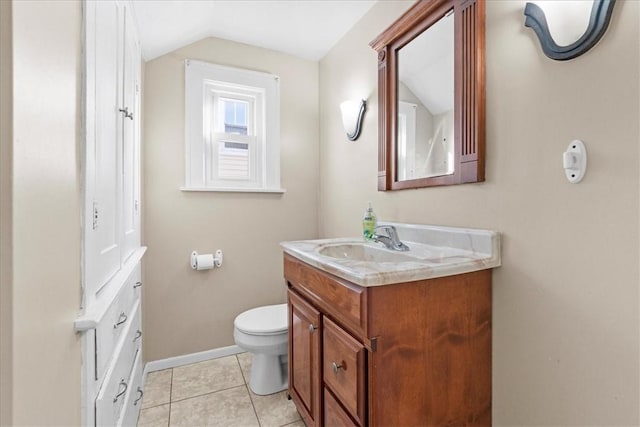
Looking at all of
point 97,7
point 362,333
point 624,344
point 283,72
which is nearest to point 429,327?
point 362,333

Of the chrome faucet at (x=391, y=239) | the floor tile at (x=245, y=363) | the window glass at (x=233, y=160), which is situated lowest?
the floor tile at (x=245, y=363)

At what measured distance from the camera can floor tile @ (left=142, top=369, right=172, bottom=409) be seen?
1.79 metres

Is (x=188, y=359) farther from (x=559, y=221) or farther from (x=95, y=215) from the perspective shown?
(x=559, y=221)

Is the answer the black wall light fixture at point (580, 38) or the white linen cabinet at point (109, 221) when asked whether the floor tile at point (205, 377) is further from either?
the black wall light fixture at point (580, 38)

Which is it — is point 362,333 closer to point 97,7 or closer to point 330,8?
point 97,7

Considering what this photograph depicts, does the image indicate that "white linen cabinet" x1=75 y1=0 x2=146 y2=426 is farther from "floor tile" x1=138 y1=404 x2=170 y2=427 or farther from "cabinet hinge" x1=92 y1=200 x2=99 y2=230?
"floor tile" x1=138 y1=404 x2=170 y2=427

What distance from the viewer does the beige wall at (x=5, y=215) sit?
512mm

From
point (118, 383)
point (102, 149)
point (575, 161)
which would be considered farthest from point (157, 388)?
point (575, 161)

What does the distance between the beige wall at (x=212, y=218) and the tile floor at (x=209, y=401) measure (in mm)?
216

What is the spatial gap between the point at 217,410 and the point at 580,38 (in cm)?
227

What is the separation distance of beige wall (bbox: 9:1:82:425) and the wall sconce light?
145 cm

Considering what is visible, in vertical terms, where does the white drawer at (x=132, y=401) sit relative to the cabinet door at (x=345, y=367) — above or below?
below

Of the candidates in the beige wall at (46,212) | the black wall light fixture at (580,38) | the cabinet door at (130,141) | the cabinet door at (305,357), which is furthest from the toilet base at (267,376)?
the black wall light fixture at (580,38)

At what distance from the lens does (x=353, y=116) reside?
1.99 m
